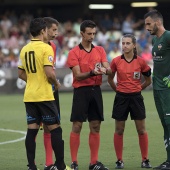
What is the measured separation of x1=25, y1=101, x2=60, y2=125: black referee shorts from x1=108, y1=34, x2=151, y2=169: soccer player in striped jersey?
1346 millimetres

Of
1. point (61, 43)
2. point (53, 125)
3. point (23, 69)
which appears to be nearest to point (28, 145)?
point (53, 125)

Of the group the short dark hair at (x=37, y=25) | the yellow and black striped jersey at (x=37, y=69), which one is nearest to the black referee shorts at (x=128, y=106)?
the yellow and black striped jersey at (x=37, y=69)

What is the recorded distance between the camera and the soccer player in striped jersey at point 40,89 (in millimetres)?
9414

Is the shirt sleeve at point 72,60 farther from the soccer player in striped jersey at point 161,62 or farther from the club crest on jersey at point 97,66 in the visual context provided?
the soccer player in striped jersey at point 161,62

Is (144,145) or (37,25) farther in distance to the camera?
(144,145)

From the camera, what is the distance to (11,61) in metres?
27.4

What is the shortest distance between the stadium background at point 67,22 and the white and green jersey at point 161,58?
1634cm

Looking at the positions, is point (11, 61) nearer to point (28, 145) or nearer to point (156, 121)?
point (156, 121)

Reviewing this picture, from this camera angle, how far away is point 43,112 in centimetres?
949

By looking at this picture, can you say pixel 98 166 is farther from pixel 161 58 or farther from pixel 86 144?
pixel 86 144

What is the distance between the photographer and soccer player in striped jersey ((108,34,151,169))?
34.5ft

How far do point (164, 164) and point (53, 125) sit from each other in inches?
72.9

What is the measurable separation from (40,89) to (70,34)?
21.1 m

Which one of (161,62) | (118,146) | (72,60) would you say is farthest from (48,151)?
(161,62)
